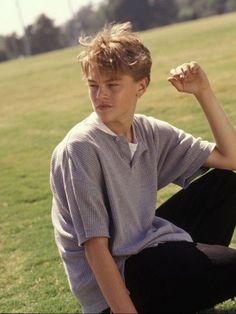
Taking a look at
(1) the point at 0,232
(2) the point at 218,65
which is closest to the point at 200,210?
(1) the point at 0,232

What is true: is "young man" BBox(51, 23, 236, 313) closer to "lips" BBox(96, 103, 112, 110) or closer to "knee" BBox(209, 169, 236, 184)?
"lips" BBox(96, 103, 112, 110)

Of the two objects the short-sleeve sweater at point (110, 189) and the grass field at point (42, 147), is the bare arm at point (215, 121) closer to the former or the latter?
the short-sleeve sweater at point (110, 189)

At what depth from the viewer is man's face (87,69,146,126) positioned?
276 cm

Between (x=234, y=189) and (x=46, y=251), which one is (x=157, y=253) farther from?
(x=46, y=251)

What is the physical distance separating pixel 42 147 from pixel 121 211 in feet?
26.5

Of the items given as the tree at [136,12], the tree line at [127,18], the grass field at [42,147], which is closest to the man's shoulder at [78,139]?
the grass field at [42,147]

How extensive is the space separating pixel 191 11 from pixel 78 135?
8152 centimetres

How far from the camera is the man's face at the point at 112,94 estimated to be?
2.76m

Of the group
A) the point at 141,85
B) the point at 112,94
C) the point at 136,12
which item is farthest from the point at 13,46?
the point at 112,94

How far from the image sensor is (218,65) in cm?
1719

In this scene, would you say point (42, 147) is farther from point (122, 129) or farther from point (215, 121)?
point (122, 129)

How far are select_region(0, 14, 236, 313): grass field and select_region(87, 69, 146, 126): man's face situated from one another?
54.0 inches

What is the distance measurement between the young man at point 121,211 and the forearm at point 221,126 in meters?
0.15

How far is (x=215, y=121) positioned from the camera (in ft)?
10.7
